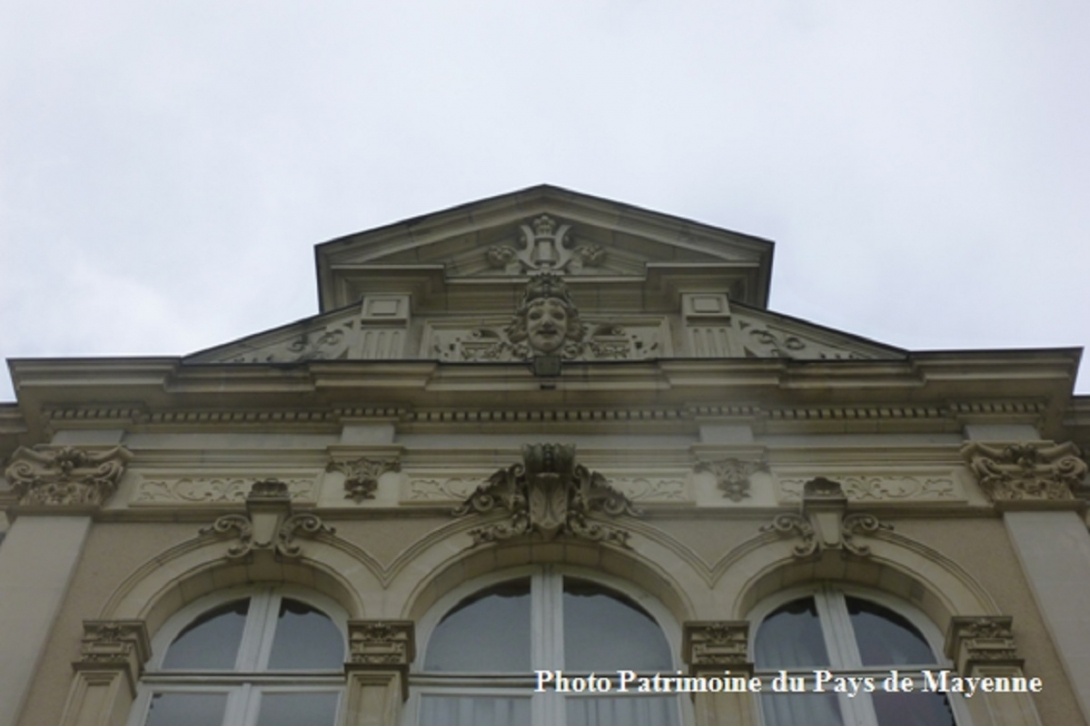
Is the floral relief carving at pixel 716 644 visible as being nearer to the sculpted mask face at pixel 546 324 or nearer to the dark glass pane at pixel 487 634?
the dark glass pane at pixel 487 634

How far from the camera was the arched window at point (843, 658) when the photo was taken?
11820 mm

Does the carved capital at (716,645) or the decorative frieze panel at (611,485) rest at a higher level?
the decorative frieze panel at (611,485)

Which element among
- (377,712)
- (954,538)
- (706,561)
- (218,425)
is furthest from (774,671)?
(218,425)

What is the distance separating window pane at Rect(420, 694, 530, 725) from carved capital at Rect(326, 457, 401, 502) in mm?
2340

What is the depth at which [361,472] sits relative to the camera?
13992mm

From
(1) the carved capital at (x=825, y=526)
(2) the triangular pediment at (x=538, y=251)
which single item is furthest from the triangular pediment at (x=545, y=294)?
(1) the carved capital at (x=825, y=526)

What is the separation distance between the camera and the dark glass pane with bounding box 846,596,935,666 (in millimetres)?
12453

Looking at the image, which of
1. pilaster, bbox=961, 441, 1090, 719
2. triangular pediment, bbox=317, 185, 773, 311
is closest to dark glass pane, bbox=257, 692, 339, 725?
triangular pediment, bbox=317, 185, 773, 311

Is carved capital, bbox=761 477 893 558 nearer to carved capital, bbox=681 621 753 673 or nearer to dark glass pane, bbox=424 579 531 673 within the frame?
carved capital, bbox=681 621 753 673

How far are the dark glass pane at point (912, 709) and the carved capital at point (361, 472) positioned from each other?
4.93 meters

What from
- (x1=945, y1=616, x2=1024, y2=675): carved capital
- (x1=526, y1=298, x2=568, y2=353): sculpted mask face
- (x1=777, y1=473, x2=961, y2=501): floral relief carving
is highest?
(x1=526, y1=298, x2=568, y2=353): sculpted mask face

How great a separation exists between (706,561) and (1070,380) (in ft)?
14.5

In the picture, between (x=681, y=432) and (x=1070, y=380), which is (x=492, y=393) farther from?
(x=1070, y=380)

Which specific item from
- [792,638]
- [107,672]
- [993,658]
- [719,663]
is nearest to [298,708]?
[107,672]
